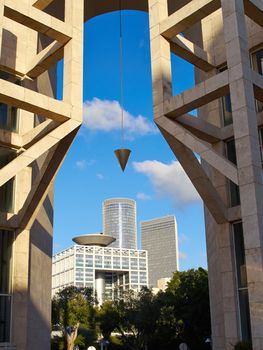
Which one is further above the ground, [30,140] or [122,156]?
[30,140]

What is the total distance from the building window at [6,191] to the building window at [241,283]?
35.6ft

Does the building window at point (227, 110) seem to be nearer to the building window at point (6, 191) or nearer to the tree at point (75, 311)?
the building window at point (6, 191)

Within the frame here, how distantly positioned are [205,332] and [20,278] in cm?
4352

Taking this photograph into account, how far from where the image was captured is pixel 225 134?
25125 mm

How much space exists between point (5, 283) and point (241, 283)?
10.9 meters

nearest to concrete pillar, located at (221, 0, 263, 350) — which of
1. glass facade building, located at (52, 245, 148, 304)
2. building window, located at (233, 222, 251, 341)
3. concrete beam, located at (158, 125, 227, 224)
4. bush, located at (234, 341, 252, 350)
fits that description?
bush, located at (234, 341, 252, 350)

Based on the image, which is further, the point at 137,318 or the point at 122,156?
the point at 137,318

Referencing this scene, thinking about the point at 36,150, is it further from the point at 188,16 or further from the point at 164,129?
the point at 188,16

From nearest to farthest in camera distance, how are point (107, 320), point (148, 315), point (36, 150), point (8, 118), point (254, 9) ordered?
point (36, 150), point (254, 9), point (8, 118), point (148, 315), point (107, 320)

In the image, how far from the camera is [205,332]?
62219 mm

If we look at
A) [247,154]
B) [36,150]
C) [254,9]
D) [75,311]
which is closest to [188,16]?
[254,9]

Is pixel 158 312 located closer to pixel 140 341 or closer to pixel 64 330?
pixel 140 341

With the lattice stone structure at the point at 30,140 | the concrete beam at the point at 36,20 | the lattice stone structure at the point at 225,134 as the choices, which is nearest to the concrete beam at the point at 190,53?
the lattice stone structure at the point at 225,134

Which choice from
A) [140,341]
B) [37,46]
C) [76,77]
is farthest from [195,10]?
[140,341]
